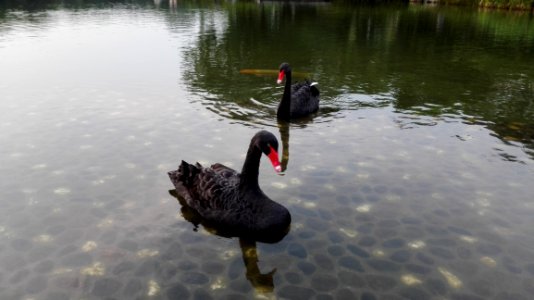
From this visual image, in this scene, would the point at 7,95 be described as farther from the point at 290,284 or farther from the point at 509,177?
the point at 509,177

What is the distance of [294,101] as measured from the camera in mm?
11312

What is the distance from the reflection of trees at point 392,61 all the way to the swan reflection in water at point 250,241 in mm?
5029

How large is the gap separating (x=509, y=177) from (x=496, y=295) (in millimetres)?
3668

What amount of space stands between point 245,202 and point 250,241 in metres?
0.57

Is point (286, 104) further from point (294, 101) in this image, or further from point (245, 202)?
point (245, 202)

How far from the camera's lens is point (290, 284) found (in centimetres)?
541

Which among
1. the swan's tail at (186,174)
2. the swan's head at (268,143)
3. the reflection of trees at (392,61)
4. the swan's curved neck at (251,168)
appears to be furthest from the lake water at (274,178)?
the swan's head at (268,143)

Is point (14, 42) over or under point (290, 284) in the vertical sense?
over

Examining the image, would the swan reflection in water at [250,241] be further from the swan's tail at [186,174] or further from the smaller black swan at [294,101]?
the smaller black swan at [294,101]

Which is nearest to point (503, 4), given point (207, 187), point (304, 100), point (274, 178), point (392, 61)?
point (392, 61)

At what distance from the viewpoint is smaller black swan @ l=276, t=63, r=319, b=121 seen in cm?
1108

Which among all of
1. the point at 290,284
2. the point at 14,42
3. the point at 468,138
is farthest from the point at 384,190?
the point at 14,42

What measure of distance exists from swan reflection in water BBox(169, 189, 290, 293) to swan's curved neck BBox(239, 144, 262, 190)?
0.76 metres

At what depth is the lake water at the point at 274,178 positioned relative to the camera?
555 cm
